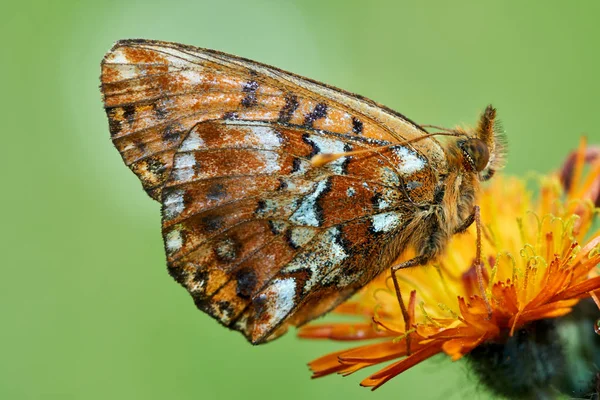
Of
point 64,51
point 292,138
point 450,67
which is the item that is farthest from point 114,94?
point 450,67

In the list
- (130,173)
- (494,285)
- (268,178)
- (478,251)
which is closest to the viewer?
(494,285)

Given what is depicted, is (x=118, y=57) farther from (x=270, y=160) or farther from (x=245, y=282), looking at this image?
(x=245, y=282)

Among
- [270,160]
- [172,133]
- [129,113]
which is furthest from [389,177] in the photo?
[129,113]

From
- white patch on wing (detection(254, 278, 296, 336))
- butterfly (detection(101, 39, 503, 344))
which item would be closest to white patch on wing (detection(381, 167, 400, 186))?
butterfly (detection(101, 39, 503, 344))

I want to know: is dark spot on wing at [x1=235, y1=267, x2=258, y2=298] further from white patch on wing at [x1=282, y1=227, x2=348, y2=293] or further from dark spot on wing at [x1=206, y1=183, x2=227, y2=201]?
dark spot on wing at [x1=206, y1=183, x2=227, y2=201]

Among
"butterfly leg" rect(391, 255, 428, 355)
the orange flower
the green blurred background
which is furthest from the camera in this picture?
the green blurred background

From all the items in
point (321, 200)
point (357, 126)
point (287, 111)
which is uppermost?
point (287, 111)
